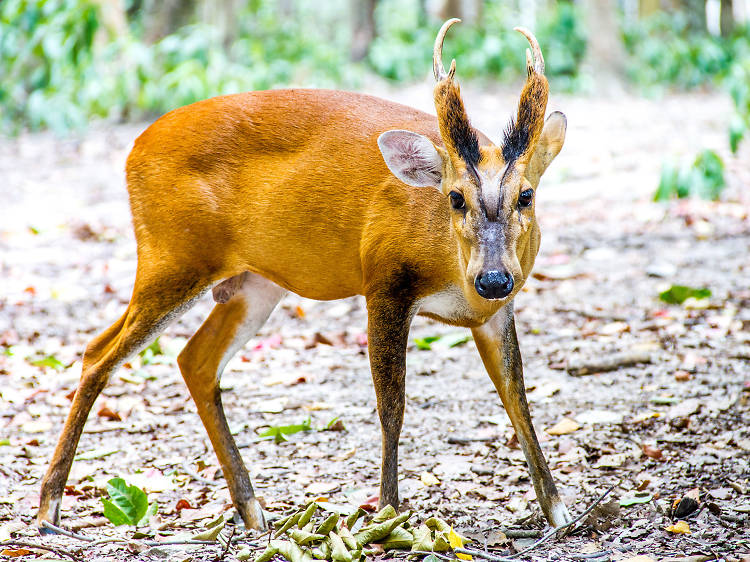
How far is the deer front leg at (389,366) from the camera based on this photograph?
348 cm

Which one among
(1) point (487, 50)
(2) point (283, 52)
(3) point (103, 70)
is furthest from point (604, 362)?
(2) point (283, 52)

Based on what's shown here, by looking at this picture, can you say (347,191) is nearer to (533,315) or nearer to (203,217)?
(203,217)

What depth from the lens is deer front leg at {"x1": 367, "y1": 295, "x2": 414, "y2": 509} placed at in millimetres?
3479

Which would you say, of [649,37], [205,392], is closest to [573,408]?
[205,392]

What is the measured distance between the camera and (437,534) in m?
3.34

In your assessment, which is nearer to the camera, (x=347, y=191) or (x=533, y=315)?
(x=347, y=191)

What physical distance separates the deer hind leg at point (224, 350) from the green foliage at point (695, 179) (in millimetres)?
5219

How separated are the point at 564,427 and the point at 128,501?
2089mm

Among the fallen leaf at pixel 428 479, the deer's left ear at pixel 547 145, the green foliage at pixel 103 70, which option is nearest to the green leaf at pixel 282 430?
the fallen leaf at pixel 428 479

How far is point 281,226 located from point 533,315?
305 cm

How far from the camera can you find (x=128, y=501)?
3742 mm

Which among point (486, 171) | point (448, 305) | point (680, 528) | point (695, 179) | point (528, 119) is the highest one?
point (528, 119)

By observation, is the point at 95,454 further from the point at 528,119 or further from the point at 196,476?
the point at 528,119

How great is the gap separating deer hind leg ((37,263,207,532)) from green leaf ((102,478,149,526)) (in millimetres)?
228
